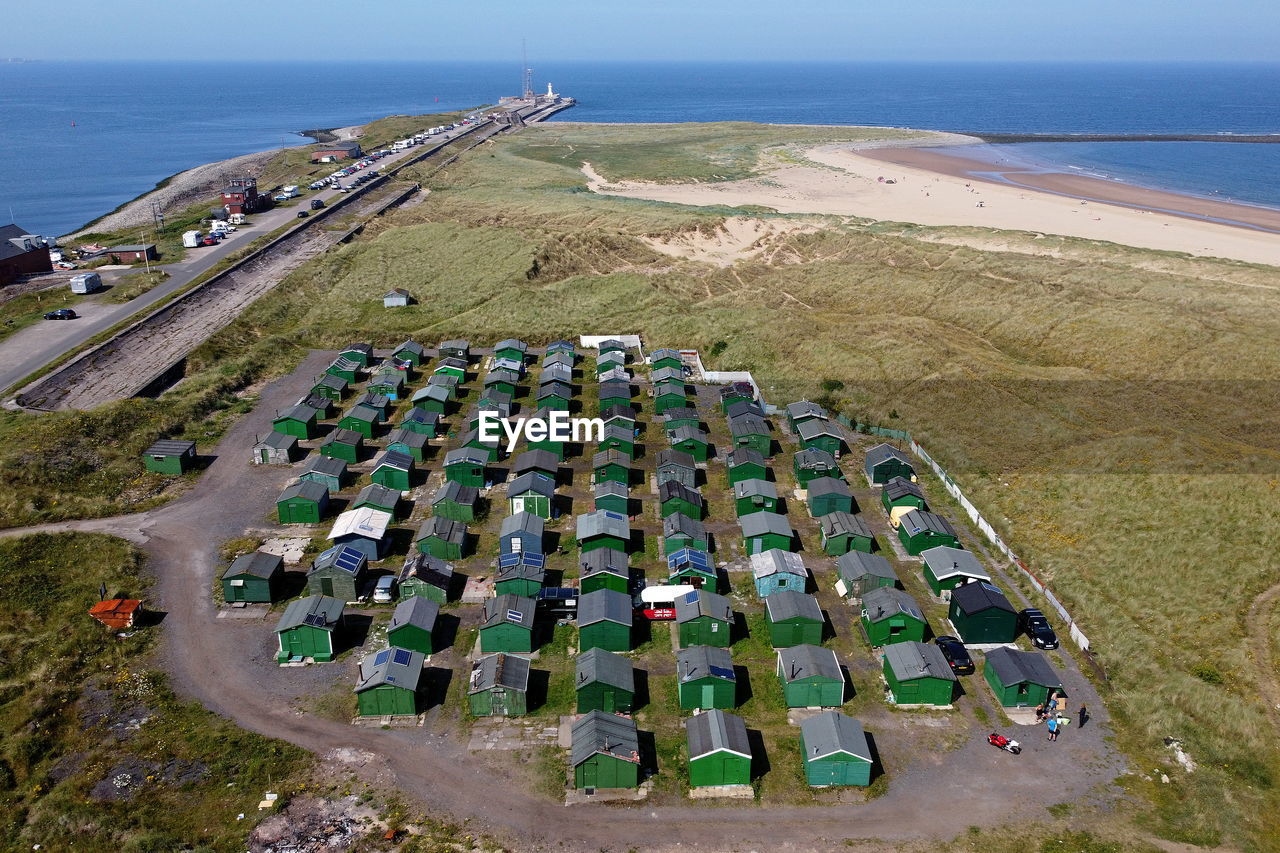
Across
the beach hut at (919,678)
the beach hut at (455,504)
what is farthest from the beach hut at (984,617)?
the beach hut at (455,504)

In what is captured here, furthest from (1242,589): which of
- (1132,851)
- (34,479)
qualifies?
(34,479)

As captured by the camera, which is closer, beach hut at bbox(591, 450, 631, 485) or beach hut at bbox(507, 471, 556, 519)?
beach hut at bbox(507, 471, 556, 519)

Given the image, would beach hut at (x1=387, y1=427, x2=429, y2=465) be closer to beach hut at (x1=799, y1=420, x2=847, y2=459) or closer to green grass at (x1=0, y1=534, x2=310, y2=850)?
green grass at (x1=0, y1=534, x2=310, y2=850)

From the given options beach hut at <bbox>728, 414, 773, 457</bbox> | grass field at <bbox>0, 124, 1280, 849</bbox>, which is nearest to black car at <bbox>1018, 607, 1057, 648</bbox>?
grass field at <bbox>0, 124, 1280, 849</bbox>

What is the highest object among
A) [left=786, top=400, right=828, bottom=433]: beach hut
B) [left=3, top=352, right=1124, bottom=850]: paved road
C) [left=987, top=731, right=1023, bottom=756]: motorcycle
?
[left=786, top=400, right=828, bottom=433]: beach hut

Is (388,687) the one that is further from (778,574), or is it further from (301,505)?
(778,574)

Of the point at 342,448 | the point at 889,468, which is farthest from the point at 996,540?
the point at 342,448

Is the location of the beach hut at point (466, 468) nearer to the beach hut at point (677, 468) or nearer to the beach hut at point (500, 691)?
the beach hut at point (677, 468)
